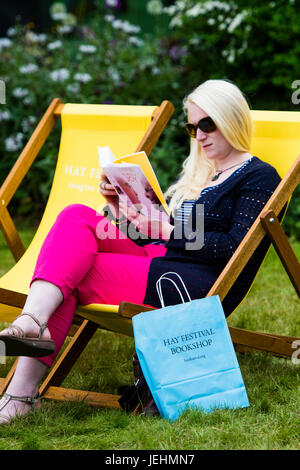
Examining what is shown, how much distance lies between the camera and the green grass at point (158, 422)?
248cm

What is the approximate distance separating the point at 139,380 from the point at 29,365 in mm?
417

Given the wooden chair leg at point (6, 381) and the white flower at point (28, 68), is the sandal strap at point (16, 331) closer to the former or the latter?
the wooden chair leg at point (6, 381)

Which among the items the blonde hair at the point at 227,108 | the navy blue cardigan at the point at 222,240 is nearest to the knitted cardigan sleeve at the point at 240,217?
the navy blue cardigan at the point at 222,240

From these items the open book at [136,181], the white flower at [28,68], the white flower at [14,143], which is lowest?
the white flower at [14,143]

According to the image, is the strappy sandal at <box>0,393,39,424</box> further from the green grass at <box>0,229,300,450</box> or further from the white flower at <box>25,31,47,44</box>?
the white flower at <box>25,31,47,44</box>

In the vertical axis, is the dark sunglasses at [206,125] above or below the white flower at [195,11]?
above

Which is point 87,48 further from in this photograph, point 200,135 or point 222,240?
point 222,240

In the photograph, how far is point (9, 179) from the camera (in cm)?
376

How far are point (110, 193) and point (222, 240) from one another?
23.9 inches

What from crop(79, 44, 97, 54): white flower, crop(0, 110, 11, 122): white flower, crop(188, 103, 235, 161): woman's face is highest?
crop(188, 103, 235, 161): woman's face

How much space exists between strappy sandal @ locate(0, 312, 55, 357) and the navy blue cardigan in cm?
49

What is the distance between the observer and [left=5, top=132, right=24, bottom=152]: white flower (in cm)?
646

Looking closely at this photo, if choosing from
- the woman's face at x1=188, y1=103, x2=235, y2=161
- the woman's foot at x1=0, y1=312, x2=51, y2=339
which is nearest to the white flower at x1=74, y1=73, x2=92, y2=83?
the woman's face at x1=188, y1=103, x2=235, y2=161
